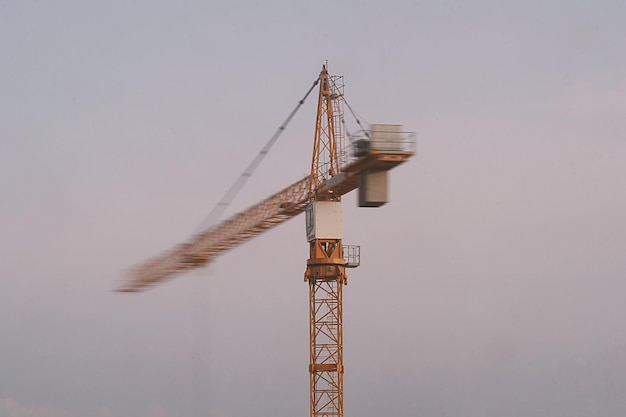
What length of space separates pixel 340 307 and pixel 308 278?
3.99m

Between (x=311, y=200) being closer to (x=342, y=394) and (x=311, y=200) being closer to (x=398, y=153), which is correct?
(x=342, y=394)

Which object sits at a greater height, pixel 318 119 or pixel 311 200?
pixel 318 119

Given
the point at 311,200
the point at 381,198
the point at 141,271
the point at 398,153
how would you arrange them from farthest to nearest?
1. the point at 141,271
2. the point at 311,200
3. the point at 398,153
4. the point at 381,198

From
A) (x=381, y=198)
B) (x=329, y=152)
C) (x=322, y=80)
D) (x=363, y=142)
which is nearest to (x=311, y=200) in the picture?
(x=329, y=152)

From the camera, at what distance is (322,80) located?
383ft

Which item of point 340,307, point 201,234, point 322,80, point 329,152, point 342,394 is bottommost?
point 342,394

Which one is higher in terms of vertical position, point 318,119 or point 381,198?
point 318,119

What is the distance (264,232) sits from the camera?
11362 cm

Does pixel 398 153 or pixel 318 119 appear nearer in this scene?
pixel 398 153

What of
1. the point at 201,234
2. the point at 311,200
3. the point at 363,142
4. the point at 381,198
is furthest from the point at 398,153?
the point at 201,234

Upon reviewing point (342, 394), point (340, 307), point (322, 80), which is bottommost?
point (342, 394)

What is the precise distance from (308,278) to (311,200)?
24.1ft

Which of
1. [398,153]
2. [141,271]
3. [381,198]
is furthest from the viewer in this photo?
[141,271]

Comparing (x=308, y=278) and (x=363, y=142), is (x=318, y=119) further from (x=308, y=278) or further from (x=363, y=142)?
(x=363, y=142)
